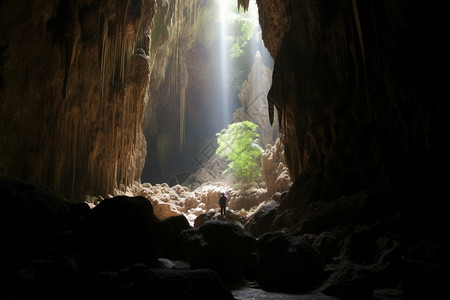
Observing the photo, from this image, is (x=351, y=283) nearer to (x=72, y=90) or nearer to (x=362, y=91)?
(x=362, y=91)

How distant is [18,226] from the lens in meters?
4.28

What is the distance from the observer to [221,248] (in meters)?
5.11

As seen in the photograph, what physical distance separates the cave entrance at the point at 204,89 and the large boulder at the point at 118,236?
2585 cm

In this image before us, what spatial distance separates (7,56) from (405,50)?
9430 millimetres

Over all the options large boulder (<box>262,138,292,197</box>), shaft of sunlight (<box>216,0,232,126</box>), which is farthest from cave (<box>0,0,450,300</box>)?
shaft of sunlight (<box>216,0,232,126</box>)

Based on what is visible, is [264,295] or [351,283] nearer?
[351,283]

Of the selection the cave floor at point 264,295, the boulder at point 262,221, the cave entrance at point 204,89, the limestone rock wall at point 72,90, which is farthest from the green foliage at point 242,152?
the cave floor at point 264,295

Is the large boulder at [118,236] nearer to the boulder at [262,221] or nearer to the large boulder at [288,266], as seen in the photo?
the large boulder at [288,266]

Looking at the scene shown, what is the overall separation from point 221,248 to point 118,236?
1.66m

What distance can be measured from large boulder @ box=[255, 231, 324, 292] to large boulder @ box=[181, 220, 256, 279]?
35 cm

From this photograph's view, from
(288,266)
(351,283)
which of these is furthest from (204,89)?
(351,283)

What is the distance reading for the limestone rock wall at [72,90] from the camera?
28.4 feet

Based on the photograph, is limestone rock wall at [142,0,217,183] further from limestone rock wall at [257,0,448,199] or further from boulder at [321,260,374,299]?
boulder at [321,260,374,299]

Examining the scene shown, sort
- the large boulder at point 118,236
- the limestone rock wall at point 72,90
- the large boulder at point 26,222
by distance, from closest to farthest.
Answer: the large boulder at point 26,222, the large boulder at point 118,236, the limestone rock wall at point 72,90
